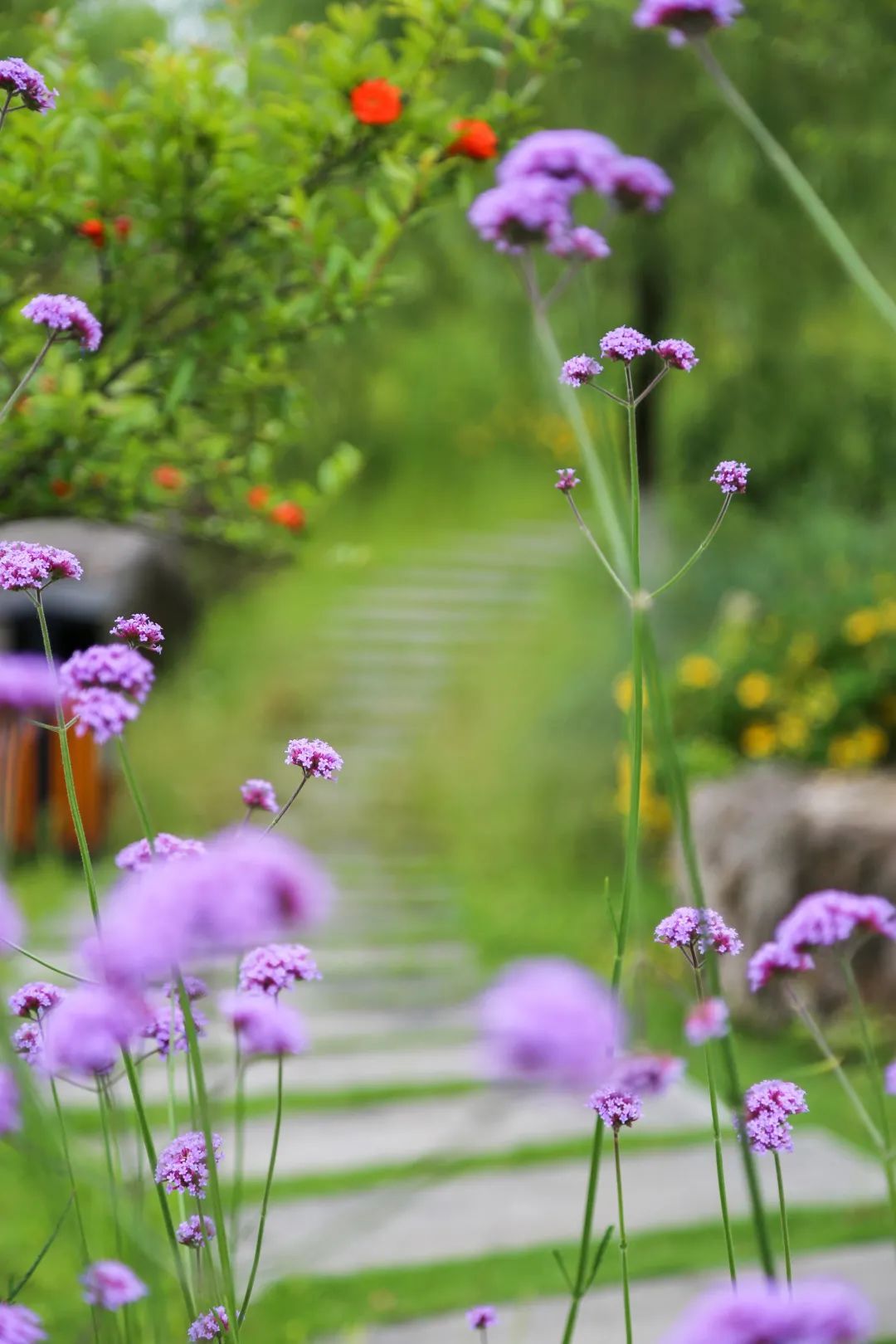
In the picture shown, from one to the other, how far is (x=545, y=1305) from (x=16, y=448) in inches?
83.7

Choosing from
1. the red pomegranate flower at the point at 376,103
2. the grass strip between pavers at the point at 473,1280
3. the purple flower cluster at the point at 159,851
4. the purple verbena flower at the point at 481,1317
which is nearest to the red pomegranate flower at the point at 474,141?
the red pomegranate flower at the point at 376,103

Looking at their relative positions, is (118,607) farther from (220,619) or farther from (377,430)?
(377,430)

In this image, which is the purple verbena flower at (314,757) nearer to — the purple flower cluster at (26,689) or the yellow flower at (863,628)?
the purple flower cluster at (26,689)

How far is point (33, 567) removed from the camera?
3.19ft

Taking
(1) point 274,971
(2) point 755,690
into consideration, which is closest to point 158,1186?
(1) point 274,971

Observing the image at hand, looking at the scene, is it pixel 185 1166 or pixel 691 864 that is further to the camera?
pixel 185 1166

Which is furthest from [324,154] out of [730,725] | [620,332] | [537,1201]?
[730,725]

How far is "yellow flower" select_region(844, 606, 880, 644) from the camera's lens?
482cm

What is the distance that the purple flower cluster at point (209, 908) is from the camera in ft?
1.83

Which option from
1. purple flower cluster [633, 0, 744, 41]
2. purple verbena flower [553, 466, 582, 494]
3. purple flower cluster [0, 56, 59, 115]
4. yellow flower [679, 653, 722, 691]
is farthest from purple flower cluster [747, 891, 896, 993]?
yellow flower [679, 653, 722, 691]

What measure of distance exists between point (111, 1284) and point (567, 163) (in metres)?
0.91

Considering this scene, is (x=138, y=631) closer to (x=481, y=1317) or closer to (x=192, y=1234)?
(x=192, y=1234)

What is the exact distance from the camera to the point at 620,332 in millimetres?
1050

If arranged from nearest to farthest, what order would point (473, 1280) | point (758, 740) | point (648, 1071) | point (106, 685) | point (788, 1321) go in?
point (788, 1321)
point (648, 1071)
point (106, 685)
point (473, 1280)
point (758, 740)
